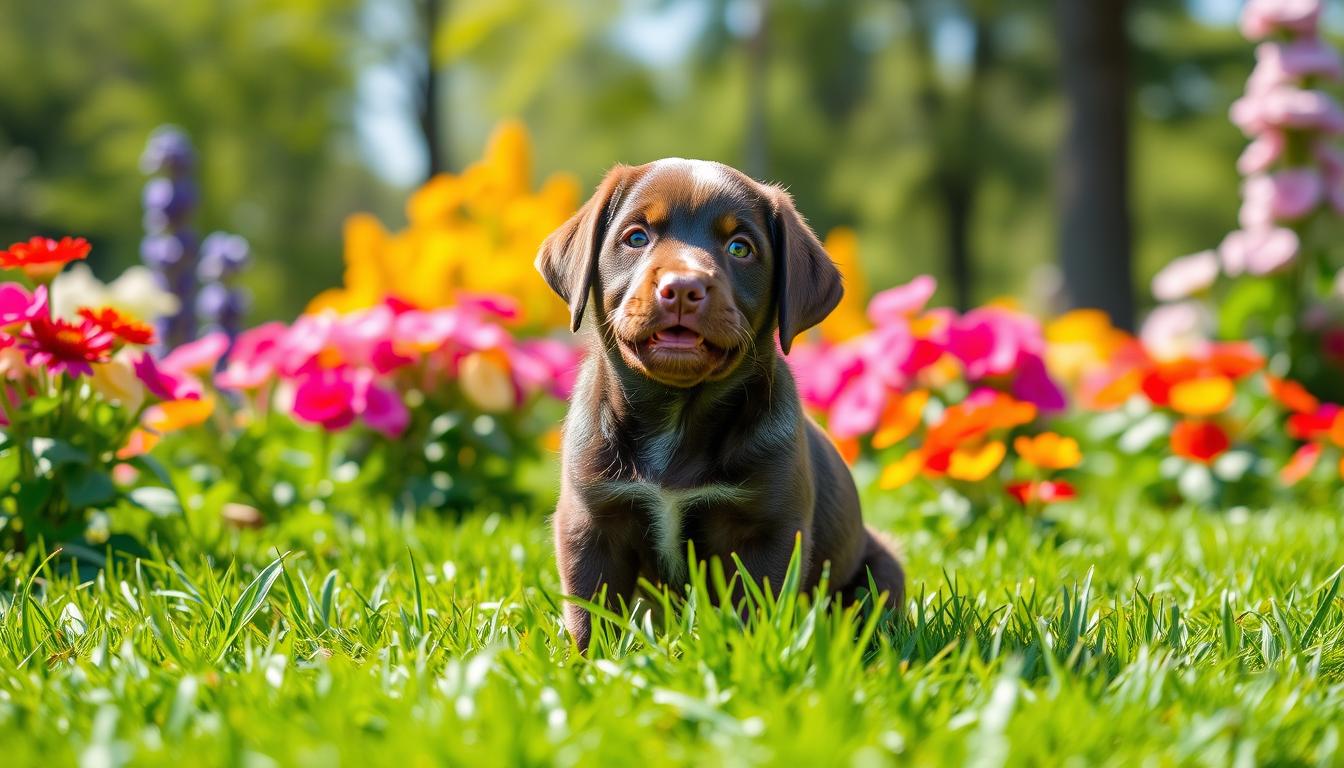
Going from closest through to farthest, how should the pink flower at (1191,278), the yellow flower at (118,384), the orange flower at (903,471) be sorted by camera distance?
the yellow flower at (118,384) < the orange flower at (903,471) < the pink flower at (1191,278)

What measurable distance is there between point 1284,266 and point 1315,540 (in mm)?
1901

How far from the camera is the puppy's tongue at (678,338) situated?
2166mm

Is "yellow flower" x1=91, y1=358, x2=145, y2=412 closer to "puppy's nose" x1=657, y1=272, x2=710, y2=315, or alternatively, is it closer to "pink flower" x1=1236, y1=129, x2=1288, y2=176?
"puppy's nose" x1=657, y1=272, x2=710, y2=315

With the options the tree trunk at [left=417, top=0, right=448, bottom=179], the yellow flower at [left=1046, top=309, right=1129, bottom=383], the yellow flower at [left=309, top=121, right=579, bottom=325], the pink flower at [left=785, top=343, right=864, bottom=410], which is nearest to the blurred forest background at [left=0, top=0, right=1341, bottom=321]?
the tree trunk at [left=417, top=0, right=448, bottom=179]

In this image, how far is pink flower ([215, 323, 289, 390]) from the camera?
416 centimetres

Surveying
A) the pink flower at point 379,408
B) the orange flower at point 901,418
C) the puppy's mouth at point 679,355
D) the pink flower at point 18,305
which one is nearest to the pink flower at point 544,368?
the pink flower at point 379,408

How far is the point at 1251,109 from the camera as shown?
5.02 meters

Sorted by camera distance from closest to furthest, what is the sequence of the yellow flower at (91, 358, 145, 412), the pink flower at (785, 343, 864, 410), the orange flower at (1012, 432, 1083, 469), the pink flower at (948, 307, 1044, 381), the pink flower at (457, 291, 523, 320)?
the yellow flower at (91, 358, 145, 412)
the orange flower at (1012, 432, 1083, 469)
the pink flower at (948, 307, 1044, 381)
the pink flower at (457, 291, 523, 320)
the pink flower at (785, 343, 864, 410)

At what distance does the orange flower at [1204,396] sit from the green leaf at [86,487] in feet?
12.5

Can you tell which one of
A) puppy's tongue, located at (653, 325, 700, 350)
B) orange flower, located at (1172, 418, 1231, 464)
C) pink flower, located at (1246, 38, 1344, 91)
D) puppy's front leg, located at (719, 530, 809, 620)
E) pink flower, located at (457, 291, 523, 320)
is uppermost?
pink flower, located at (1246, 38, 1344, 91)

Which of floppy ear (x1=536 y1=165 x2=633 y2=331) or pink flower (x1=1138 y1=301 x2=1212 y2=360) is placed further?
pink flower (x1=1138 y1=301 x2=1212 y2=360)

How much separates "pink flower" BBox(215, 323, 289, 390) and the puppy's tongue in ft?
8.11

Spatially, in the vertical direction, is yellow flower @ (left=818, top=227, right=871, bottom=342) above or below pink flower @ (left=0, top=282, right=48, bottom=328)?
below

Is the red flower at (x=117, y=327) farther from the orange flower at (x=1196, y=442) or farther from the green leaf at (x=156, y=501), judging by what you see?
the orange flower at (x=1196, y=442)
